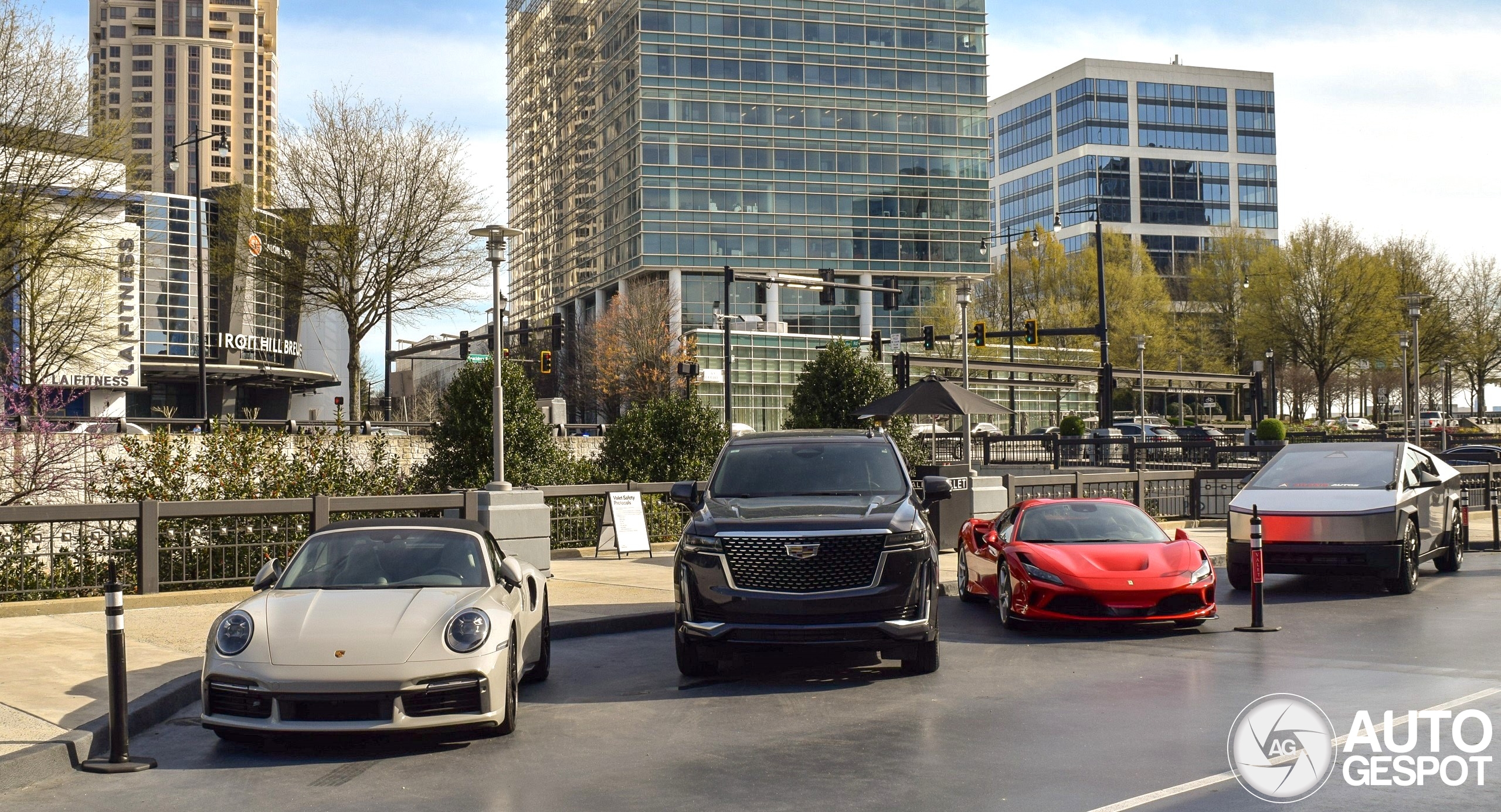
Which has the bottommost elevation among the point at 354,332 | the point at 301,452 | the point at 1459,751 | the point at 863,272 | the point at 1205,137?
the point at 1459,751

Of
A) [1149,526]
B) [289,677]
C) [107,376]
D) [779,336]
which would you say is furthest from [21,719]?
[779,336]

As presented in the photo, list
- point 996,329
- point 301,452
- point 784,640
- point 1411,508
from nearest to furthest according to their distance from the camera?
point 784,640 → point 1411,508 → point 301,452 → point 996,329

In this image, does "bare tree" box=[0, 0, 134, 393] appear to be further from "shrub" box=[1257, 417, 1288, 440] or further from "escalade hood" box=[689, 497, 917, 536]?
"shrub" box=[1257, 417, 1288, 440]

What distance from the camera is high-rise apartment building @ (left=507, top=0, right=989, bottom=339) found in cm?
8419

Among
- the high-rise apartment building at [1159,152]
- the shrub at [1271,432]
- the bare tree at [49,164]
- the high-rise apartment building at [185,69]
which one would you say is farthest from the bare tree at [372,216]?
the high-rise apartment building at [185,69]

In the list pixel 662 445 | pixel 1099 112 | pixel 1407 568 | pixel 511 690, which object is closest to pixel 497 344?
pixel 662 445

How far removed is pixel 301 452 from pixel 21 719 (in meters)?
10.9

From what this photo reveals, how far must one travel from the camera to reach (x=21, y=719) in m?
7.96

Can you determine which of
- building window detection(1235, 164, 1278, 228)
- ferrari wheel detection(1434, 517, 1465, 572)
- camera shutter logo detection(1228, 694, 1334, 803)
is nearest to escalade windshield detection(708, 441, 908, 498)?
camera shutter logo detection(1228, 694, 1334, 803)

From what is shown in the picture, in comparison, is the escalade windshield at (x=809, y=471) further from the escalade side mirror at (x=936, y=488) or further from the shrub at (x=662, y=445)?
the shrub at (x=662, y=445)

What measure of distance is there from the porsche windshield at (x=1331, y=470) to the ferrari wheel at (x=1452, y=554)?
216 cm

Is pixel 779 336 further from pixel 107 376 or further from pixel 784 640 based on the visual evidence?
pixel 784 640

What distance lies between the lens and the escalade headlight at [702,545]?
9719 mm

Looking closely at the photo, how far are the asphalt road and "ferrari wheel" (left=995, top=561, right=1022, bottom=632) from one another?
0.71 meters
